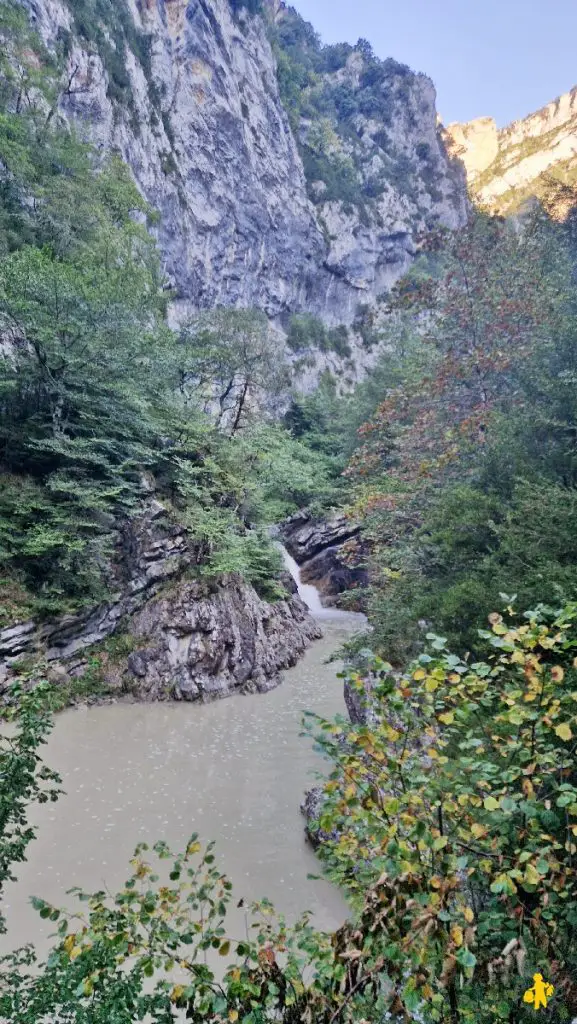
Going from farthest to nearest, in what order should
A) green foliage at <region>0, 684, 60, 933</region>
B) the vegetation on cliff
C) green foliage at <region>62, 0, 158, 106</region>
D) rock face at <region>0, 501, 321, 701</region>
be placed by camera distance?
green foliage at <region>62, 0, 158, 106</region>
the vegetation on cliff
rock face at <region>0, 501, 321, 701</region>
green foliage at <region>0, 684, 60, 933</region>

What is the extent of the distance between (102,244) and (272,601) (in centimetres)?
1247

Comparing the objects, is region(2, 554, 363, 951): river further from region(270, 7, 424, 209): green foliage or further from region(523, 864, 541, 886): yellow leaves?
region(270, 7, 424, 209): green foliage

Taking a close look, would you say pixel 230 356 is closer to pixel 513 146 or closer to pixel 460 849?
pixel 460 849

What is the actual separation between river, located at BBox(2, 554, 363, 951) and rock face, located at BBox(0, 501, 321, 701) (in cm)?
59

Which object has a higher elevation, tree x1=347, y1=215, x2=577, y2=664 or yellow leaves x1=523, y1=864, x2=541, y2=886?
tree x1=347, y1=215, x2=577, y2=664

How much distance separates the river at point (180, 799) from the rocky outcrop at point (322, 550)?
33.6ft

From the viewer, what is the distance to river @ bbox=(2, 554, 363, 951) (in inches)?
194

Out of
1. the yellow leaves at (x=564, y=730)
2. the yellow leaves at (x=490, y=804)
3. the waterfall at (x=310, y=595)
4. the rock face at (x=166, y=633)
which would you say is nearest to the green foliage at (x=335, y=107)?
the waterfall at (x=310, y=595)

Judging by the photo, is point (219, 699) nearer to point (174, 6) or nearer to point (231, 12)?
point (174, 6)

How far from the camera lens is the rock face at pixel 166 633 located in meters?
9.64

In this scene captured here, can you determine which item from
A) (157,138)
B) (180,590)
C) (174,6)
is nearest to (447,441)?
(180,590)

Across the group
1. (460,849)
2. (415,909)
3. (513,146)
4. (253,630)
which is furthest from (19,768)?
(513,146)

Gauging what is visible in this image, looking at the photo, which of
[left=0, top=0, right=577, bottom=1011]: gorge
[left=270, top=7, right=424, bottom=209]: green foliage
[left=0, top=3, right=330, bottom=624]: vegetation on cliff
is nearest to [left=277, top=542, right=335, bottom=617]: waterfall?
[left=0, top=0, right=577, bottom=1011]: gorge

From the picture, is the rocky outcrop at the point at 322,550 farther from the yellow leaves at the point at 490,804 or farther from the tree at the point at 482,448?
the yellow leaves at the point at 490,804
